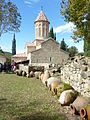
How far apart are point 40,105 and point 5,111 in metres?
1.25

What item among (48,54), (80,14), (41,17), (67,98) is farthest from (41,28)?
(67,98)

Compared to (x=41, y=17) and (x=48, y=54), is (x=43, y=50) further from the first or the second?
(x=41, y=17)

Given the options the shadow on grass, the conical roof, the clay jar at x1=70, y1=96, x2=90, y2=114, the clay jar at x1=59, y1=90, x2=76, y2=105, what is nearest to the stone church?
the conical roof

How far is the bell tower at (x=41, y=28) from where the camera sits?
147ft

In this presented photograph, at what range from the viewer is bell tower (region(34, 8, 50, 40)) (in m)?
44.7

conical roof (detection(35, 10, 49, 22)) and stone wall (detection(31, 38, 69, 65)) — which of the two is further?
conical roof (detection(35, 10, 49, 22))

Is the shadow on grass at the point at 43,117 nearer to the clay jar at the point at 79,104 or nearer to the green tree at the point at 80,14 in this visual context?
the clay jar at the point at 79,104

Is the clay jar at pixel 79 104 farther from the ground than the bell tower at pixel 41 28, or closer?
closer

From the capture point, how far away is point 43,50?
39.7m

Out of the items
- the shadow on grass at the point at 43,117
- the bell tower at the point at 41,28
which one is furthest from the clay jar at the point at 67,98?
the bell tower at the point at 41,28

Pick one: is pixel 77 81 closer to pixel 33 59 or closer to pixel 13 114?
pixel 13 114

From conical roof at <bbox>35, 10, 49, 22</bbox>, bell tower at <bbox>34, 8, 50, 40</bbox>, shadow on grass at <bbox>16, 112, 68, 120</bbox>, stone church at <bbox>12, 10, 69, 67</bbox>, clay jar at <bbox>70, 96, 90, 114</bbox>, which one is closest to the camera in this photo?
shadow on grass at <bbox>16, 112, 68, 120</bbox>

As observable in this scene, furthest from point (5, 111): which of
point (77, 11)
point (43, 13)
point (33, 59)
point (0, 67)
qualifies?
point (43, 13)

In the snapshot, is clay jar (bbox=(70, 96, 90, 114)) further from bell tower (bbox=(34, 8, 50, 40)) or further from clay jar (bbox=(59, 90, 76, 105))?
bell tower (bbox=(34, 8, 50, 40))
